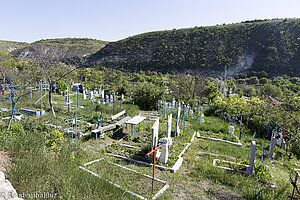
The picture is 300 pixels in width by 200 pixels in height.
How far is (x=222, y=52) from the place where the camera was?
179 ft

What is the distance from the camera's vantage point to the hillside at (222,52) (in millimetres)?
51109

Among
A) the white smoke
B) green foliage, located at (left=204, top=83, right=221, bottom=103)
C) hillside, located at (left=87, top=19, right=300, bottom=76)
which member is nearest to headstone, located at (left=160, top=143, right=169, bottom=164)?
green foliage, located at (left=204, top=83, right=221, bottom=103)

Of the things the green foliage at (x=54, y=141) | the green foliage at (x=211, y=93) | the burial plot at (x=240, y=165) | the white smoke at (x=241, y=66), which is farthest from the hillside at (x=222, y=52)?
the green foliage at (x=54, y=141)

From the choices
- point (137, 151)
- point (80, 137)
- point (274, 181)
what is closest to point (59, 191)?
point (137, 151)

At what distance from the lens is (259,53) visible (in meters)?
53.8

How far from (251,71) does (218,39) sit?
1568 centimetres

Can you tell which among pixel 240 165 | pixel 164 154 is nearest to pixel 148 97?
pixel 164 154

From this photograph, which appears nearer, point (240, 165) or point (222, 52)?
point (240, 165)

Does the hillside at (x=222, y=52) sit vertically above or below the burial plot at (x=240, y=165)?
above

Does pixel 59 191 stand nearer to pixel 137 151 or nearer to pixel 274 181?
pixel 137 151

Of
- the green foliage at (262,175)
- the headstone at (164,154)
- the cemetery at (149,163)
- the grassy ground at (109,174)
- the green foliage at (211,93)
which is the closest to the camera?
the grassy ground at (109,174)

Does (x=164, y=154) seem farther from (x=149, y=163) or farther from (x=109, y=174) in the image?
(x=109, y=174)

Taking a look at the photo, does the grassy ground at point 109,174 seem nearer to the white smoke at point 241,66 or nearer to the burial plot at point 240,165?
the burial plot at point 240,165

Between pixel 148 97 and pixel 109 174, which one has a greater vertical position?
pixel 148 97
